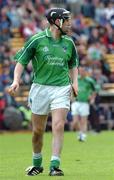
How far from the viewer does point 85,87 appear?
23.9 meters

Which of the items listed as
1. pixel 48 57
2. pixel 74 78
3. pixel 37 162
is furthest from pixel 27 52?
pixel 37 162

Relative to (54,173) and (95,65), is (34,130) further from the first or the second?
(95,65)

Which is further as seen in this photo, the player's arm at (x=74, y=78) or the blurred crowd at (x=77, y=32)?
the blurred crowd at (x=77, y=32)

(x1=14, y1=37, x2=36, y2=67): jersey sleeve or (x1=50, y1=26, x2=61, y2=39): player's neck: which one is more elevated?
(x1=50, y1=26, x2=61, y2=39): player's neck

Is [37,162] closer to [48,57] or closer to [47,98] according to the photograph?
[47,98]

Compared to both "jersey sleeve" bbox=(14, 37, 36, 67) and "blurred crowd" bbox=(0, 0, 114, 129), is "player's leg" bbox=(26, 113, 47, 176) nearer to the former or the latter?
"jersey sleeve" bbox=(14, 37, 36, 67)

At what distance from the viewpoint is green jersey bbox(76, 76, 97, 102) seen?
23750 mm

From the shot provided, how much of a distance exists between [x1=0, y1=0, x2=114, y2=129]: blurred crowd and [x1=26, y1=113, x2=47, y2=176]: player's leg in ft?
48.1

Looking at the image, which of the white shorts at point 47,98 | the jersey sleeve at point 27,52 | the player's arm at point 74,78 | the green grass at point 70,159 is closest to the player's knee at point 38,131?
the white shorts at point 47,98

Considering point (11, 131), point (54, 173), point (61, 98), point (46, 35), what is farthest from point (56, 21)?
point (11, 131)

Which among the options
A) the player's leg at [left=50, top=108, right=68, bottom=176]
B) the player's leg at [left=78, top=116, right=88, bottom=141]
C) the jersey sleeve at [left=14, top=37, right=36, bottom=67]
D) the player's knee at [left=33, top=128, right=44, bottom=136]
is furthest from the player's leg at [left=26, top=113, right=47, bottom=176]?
the player's leg at [left=78, top=116, right=88, bottom=141]

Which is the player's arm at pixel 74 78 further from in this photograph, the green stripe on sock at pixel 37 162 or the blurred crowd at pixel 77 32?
the blurred crowd at pixel 77 32

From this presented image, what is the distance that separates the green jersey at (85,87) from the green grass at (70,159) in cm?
128

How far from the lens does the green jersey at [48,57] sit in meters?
12.0
